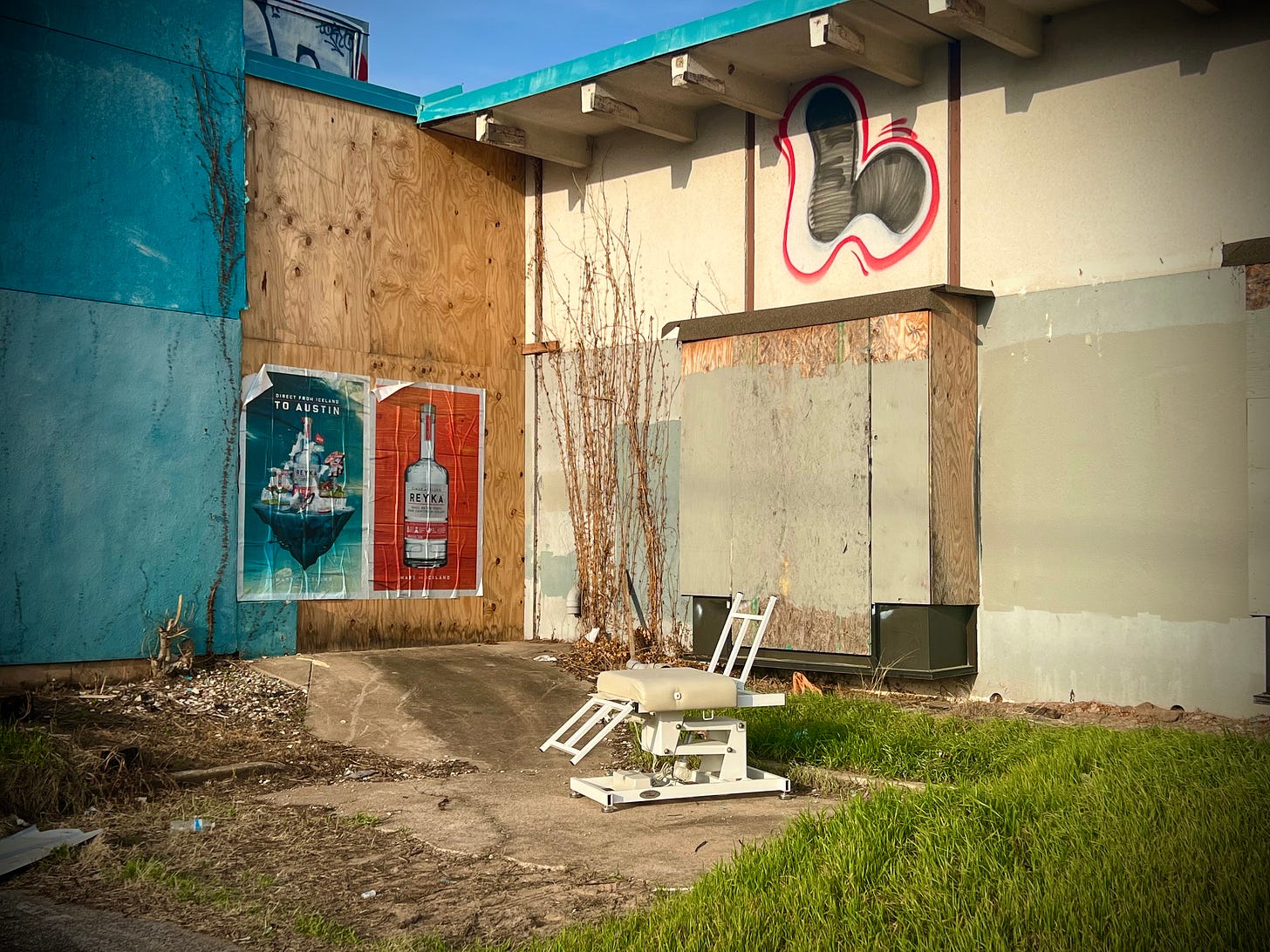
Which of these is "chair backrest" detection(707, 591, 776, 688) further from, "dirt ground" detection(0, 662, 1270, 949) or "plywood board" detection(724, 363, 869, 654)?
"dirt ground" detection(0, 662, 1270, 949)

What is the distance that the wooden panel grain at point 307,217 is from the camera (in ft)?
32.1

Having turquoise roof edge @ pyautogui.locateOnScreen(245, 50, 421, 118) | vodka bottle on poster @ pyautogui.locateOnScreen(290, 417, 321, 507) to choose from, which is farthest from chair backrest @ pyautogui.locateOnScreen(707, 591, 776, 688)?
turquoise roof edge @ pyautogui.locateOnScreen(245, 50, 421, 118)

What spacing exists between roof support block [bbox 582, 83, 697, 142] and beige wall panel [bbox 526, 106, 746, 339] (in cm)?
17

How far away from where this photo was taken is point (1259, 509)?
709 cm

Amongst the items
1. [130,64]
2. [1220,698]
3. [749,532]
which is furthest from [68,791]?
[1220,698]

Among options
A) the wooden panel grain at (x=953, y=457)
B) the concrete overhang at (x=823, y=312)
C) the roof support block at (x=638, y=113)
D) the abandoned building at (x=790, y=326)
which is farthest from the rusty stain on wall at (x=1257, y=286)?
the roof support block at (x=638, y=113)

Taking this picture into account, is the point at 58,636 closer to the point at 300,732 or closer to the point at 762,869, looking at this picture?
the point at 300,732

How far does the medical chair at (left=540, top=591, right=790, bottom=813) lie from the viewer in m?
6.00

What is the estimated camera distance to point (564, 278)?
1173 centimetres

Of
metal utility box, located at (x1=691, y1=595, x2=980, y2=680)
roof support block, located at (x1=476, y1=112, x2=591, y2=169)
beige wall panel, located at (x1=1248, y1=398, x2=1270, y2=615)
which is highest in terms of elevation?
roof support block, located at (x1=476, y1=112, x2=591, y2=169)

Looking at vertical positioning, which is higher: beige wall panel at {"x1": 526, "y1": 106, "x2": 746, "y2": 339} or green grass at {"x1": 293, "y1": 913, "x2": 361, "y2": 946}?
beige wall panel at {"x1": 526, "y1": 106, "x2": 746, "y2": 339}

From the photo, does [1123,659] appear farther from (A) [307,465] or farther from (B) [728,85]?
(A) [307,465]

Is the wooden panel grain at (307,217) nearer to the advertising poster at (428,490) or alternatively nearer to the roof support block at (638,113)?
the advertising poster at (428,490)

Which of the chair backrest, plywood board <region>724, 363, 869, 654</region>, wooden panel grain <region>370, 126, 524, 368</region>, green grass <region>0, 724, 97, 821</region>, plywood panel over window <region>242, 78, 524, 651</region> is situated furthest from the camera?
wooden panel grain <region>370, 126, 524, 368</region>
